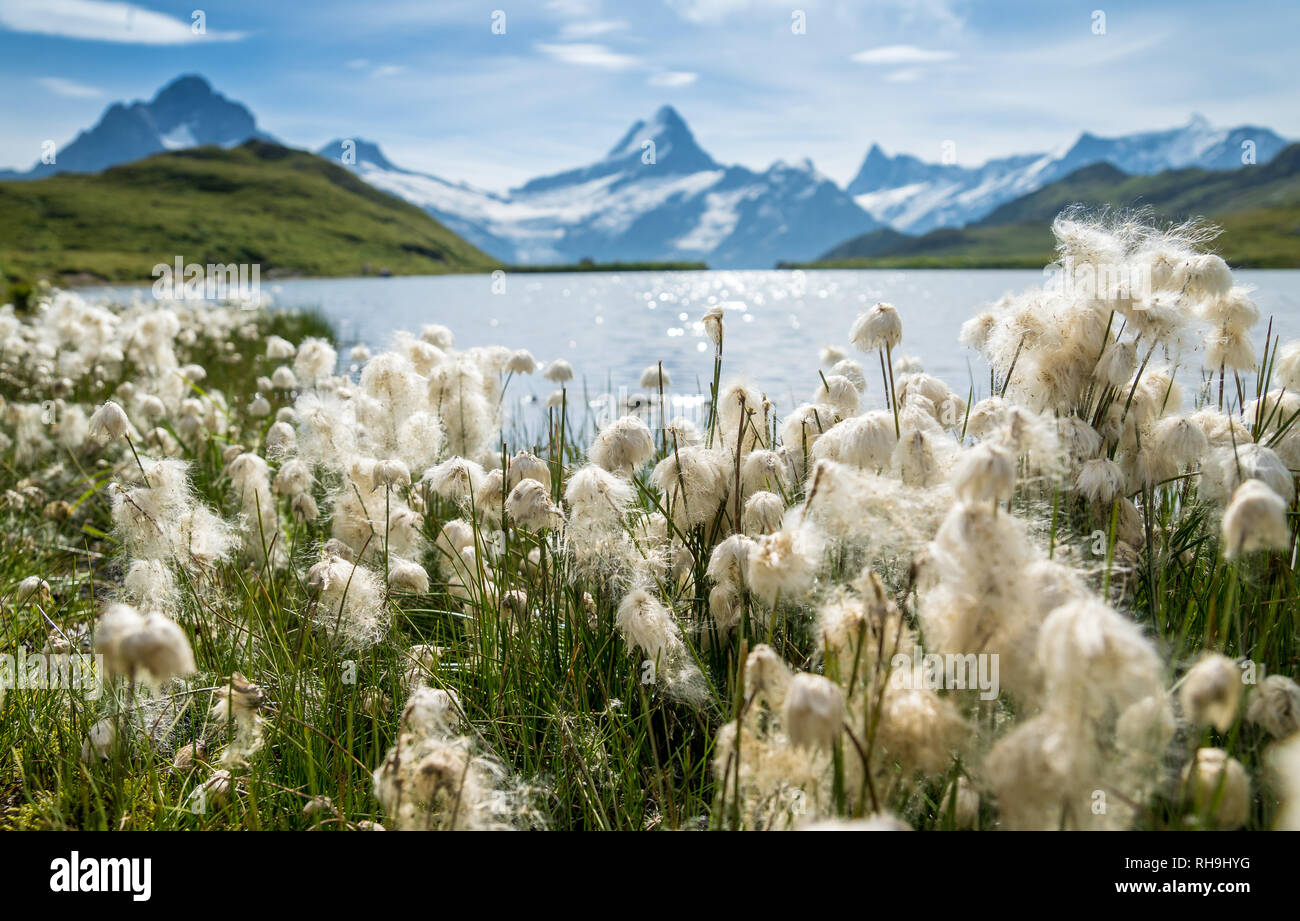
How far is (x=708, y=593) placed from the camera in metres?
3.14

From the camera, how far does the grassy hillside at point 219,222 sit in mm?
108938

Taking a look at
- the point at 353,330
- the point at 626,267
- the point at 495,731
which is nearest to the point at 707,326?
the point at 495,731

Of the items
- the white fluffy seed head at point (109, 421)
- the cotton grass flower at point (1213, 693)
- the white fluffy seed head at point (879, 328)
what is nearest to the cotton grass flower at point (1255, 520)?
the cotton grass flower at point (1213, 693)

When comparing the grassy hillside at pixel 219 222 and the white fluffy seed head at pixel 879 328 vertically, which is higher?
the grassy hillside at pixel 219 222

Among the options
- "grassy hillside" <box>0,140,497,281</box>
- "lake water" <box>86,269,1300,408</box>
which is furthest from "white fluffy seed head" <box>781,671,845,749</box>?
"grassy hillside" <box>0,140,497,281</box>

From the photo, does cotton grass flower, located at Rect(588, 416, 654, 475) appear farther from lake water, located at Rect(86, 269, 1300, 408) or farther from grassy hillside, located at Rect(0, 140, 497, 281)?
grassy hillside, located at Rect(0, 140, 497, 281)

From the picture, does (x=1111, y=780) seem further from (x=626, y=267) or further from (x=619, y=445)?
(x=626, y=267)

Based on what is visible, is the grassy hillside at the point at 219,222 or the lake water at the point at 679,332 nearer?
the lake water at the point at 679,332

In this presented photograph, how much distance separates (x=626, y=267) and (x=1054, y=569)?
124359 millimetres

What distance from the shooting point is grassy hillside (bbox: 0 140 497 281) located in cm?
10894

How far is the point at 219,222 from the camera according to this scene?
127625 mm

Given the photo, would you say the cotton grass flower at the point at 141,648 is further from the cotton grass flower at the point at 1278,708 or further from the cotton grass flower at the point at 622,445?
the cotton grass flower at the point at 1278,708

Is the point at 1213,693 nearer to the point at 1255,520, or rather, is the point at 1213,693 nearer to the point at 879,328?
the point at 1255,520

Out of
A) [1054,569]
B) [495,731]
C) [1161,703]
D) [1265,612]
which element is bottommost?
[495,731]
